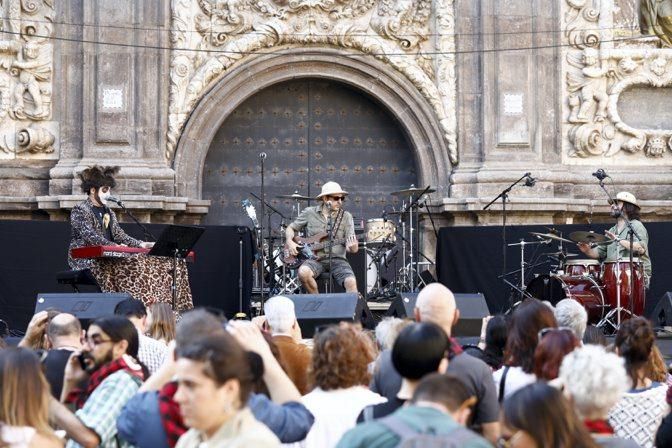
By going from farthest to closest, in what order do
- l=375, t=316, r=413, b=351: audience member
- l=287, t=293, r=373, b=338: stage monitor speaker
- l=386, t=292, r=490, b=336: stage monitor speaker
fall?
l=386, t=292, r=490, b=336: stage monitor speaker, l=287, t=293, r=373, b=338: stage monitor speaker, l=375, t=316, r=413, b=351: audience member

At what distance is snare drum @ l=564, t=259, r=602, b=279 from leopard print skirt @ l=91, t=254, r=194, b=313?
4928 millimetres

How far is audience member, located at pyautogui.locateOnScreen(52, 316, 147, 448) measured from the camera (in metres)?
6.84

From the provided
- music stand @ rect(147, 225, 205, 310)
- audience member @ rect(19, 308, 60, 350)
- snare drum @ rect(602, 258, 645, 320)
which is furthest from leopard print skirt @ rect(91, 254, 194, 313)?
audience member @ rect(19, 308, 60, 350)

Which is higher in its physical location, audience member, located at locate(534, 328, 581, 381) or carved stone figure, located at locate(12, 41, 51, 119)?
carved stone figure, located at locate(12, 41, 51, 119)

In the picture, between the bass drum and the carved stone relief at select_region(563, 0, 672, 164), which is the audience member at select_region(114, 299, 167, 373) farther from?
the carved stone relief at select_region(563, 0, 672, 164)

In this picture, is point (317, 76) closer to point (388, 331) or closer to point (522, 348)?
point (388, 331)

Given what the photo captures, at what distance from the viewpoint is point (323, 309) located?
13.4 m

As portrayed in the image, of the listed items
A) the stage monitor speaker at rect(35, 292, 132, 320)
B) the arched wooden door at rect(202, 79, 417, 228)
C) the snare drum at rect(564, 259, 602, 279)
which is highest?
the arched wooden door at rect(202, 79, 417, 228)

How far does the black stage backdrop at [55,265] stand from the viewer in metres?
18.8

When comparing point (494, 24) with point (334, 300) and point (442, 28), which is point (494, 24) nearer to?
point (442, 28)

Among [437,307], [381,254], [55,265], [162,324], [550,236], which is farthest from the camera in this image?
[381,254]

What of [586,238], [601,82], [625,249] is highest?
[601,82]

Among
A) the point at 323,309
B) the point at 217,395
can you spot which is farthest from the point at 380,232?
the point at 217,395

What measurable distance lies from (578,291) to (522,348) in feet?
32.5
